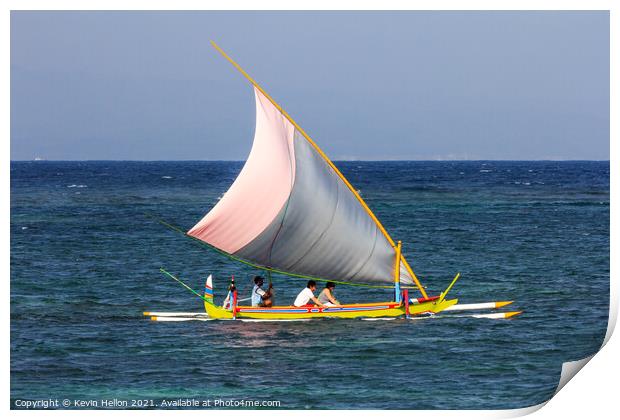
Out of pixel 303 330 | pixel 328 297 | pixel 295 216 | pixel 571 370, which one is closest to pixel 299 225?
pixel 295 216

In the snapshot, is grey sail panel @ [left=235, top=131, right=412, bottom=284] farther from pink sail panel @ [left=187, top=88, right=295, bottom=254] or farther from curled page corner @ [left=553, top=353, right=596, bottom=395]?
curled page corner @ [left=553, top=353, right=596, bottom=395]

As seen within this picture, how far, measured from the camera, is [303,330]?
1395 inches

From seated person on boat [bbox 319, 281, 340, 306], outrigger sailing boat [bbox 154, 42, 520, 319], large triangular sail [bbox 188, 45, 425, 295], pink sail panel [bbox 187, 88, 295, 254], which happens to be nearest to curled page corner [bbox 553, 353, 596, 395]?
outrigger sailing boat [bbox 154, 42, 520, 319]

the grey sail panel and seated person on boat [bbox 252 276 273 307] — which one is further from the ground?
the grey sail panel

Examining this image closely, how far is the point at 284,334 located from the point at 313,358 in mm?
2755

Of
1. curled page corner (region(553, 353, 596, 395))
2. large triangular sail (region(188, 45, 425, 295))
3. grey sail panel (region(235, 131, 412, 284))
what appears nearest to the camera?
curled page corner (region(553, 353, 596, 395))

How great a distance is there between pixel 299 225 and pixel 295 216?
11.7 inches

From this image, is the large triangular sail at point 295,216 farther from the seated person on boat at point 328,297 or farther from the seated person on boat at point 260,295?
the seated person on boat at point 260,295

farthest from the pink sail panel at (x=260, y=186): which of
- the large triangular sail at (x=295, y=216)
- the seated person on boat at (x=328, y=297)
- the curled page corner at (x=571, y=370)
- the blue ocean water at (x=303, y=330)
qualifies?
the curled page corner at (x=571, y=370)

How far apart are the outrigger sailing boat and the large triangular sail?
30 mm

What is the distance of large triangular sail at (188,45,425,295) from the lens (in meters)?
35.5
